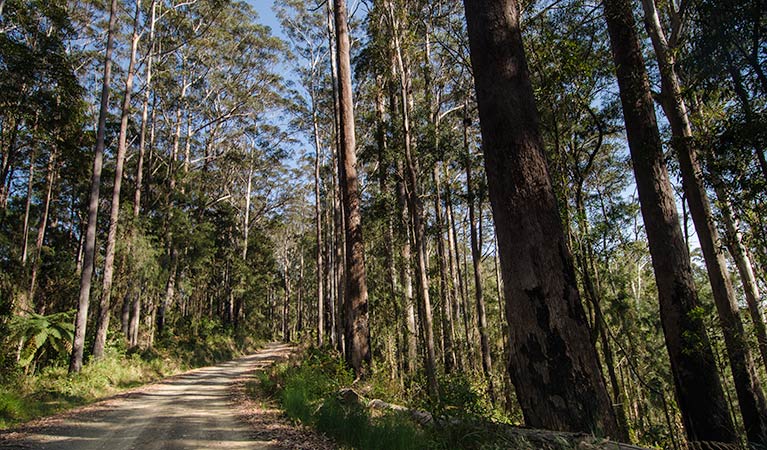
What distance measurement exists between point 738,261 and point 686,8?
441 centimetres

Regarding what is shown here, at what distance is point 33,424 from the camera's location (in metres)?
7.17

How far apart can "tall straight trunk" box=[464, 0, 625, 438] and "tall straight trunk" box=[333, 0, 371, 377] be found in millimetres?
6773

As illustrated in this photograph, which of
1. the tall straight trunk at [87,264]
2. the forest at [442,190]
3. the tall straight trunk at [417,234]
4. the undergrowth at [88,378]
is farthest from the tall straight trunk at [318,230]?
the tall straight trunk at [417,234]

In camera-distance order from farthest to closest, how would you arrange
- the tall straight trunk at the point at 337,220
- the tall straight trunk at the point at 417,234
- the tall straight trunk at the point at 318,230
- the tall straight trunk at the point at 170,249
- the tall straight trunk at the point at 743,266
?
the tall straight trunk at the point at 318,230 → the tall straight trunk at the point at 170,249 → the tall straight trunk at the point at 337,220 → the tall straight trunk at the point at 417,234 → the tall straight trunk at the point at 743,266

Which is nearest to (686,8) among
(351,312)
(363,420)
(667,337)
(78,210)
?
(667,337)

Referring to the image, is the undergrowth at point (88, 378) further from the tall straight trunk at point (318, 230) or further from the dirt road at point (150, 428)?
the tall straight trunk at point (318, 230)

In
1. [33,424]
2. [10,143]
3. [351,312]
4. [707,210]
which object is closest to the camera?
[707,210]

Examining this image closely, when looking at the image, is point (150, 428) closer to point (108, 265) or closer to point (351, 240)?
point (351, 240)

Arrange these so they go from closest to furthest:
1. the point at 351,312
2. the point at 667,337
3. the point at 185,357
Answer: the point at 667,337
the point at 351,312
the point at 185,357

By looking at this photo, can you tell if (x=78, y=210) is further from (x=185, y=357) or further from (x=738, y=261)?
(x=738, y=261)

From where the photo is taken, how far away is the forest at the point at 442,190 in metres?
3.85

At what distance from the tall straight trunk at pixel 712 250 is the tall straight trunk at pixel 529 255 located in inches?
164

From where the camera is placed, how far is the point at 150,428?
266 inches

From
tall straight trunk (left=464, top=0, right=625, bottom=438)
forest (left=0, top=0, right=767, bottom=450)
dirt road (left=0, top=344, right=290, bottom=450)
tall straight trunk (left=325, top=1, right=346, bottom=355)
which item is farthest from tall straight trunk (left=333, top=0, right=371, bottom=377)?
tall straight trunk (left=464, top=0, right=625, bottom=438)
